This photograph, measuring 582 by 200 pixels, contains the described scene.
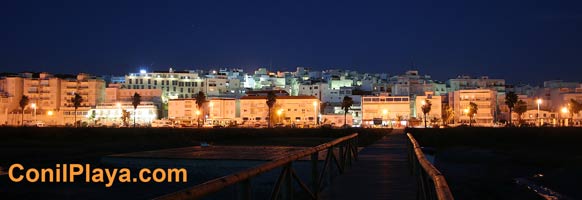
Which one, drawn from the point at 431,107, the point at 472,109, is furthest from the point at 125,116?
the point at 472,109

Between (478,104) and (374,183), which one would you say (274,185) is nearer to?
(374,183)

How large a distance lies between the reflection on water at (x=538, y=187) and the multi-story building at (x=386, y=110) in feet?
344

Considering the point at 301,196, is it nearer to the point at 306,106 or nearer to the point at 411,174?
the point at 411,174

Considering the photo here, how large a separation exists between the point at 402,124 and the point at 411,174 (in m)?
120

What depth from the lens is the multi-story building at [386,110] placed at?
13312 cm

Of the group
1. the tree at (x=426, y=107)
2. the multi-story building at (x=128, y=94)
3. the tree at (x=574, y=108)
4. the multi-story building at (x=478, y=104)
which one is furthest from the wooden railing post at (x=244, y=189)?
the multi-story building at (x=128, y=94)

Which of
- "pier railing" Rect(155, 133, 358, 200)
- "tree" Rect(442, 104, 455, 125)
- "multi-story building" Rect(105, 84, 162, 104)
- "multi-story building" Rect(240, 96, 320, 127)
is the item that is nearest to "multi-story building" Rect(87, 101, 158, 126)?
"multi-story building" Rect(105, 84, 162, 104)

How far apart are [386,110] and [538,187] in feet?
363

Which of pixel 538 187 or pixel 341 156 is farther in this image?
pixel 538 187

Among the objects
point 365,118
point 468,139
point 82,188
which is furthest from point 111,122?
point 82,188

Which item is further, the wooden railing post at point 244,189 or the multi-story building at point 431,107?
the multi-story building at point 431,107

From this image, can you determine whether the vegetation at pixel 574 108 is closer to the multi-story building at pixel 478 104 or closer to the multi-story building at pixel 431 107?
the multi-story building at pixel 478 104

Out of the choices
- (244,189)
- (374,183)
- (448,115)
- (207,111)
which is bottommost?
(374,183)

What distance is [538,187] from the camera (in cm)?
2402
